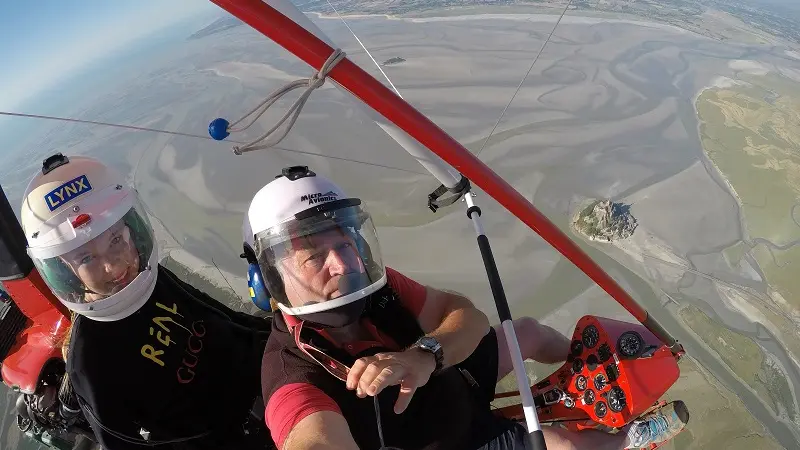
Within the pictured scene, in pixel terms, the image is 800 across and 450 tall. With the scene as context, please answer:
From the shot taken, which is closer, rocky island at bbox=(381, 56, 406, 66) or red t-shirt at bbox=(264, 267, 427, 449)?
red t-shirt at bbox=(264, 267, 427, 449)

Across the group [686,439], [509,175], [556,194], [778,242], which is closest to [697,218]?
[778,242]

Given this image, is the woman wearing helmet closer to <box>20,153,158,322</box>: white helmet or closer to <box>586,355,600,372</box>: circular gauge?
<box>20,153,158,322</box>: white helmet

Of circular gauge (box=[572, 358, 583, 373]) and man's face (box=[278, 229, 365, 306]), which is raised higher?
man's face (box=[278, 229, 365, 306])

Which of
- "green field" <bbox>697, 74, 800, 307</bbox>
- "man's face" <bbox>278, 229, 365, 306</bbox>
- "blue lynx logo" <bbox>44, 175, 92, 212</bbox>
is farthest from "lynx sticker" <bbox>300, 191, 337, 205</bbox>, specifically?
"green field" <bbox>697, 74, 800, 307</bbox>

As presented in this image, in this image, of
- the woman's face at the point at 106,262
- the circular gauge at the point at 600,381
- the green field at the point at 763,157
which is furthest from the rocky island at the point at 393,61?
the woman's face at the point at 106,262

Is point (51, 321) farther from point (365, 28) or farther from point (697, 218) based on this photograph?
point (365, 28)

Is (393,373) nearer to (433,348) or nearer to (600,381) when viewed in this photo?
(433,348)

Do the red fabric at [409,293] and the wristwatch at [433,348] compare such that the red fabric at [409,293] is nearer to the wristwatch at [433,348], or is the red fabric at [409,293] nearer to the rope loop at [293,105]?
the wristwatch at [433,348]

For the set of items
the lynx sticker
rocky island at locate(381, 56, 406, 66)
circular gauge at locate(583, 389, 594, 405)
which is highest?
the lynx sticker
